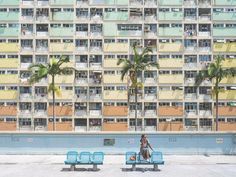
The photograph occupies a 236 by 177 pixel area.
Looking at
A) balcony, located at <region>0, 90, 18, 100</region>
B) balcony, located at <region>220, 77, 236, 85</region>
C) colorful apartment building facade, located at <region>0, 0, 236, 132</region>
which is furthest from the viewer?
balcony, located at <region>220, 77, 236, 85</region>

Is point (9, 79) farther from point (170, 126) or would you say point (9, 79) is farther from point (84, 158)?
point (84, 158)

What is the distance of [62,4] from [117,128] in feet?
71.5

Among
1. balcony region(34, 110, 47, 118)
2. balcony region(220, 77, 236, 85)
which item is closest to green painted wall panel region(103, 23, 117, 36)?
balcony region(34, 110, 47, 118)

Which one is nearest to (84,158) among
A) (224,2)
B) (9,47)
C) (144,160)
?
(144,160)

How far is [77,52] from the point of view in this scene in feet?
239

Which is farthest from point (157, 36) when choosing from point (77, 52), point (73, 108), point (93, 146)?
point (93, 146)

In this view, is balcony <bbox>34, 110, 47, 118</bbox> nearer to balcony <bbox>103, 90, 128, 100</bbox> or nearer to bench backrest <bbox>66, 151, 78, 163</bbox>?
balcony <bbox>103, 90, 128, 100</bbox>

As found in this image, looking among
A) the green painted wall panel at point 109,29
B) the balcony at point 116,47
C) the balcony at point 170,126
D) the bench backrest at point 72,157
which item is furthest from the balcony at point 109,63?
the bench backrest at point 72,157

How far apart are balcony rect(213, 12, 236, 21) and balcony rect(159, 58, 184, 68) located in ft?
29.9

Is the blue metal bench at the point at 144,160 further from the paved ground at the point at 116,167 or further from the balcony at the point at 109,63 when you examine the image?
the balcony at the point at 109,63

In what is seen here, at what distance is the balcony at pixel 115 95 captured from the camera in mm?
71875

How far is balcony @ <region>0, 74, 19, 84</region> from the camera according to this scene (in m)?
72.7

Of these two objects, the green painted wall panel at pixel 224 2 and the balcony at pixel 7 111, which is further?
the green painted wall panel at pixel 224 2

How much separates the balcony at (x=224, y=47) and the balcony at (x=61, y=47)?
905 inches
